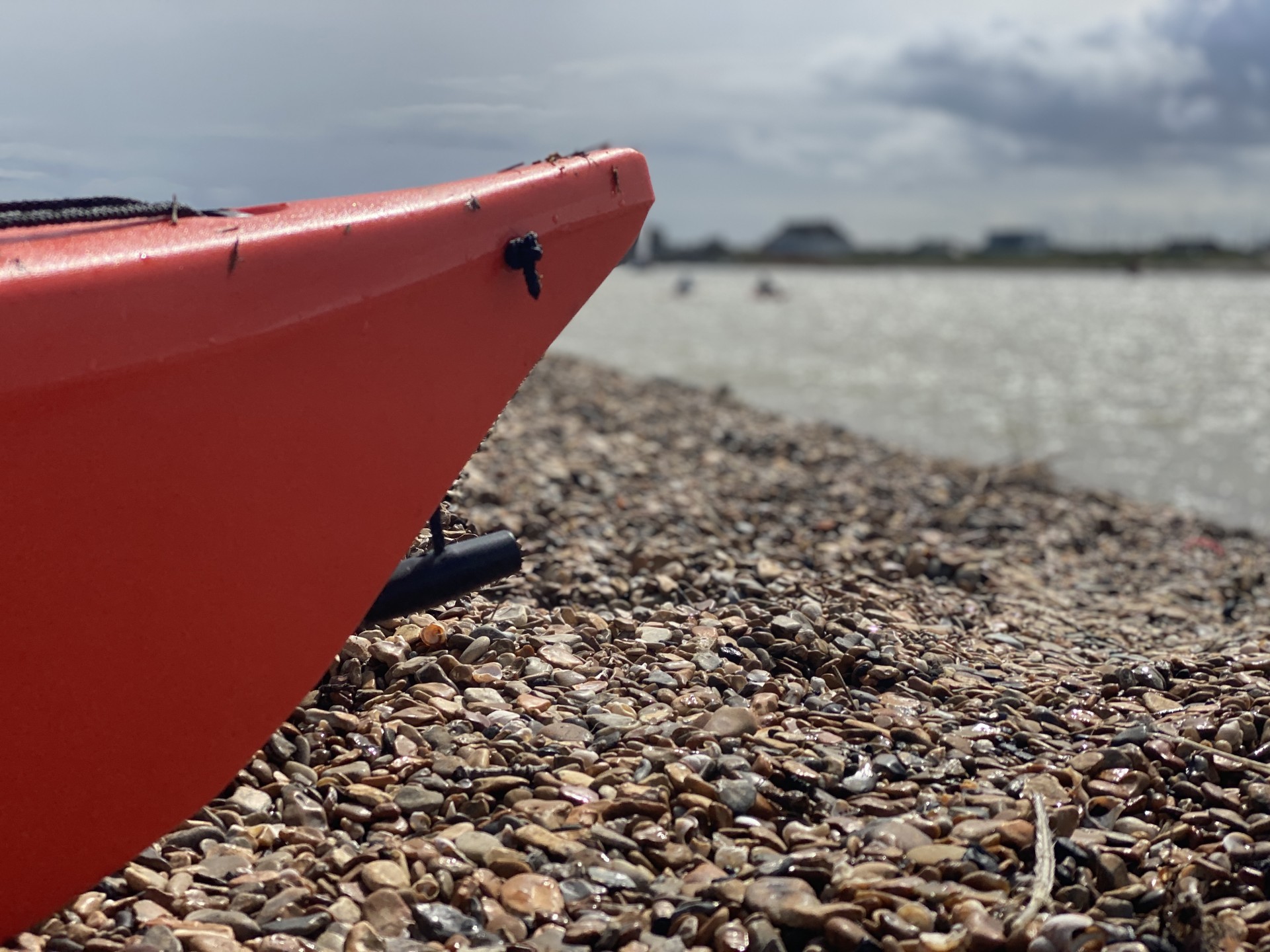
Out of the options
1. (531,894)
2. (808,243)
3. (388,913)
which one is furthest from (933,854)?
(808,243)

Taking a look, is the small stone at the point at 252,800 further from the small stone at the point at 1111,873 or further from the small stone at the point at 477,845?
the small stone at the point at 1111,873

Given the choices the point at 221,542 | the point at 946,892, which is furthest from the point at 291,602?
the point at 946,892

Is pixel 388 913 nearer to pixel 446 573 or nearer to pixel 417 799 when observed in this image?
pixel 417 799

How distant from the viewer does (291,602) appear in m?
2.55

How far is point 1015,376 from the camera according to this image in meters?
24.2

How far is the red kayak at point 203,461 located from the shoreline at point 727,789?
8.7 inches

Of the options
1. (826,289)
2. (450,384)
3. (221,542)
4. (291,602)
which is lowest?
(826,289)

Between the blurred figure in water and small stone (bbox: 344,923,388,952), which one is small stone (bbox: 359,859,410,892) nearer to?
small stone (bbox: 344,923,388,952)

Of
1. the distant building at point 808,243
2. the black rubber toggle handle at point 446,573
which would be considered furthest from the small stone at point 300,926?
the distant building at point 808,243

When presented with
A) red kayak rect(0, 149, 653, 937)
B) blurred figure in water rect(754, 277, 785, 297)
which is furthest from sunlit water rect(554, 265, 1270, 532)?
red kayak rect(0, 149, 653, 937)

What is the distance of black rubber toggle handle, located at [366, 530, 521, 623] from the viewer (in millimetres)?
2898

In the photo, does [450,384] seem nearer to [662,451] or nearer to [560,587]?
[560,587]

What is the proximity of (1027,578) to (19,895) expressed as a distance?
15.4 feet

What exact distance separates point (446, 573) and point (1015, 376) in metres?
23.0
